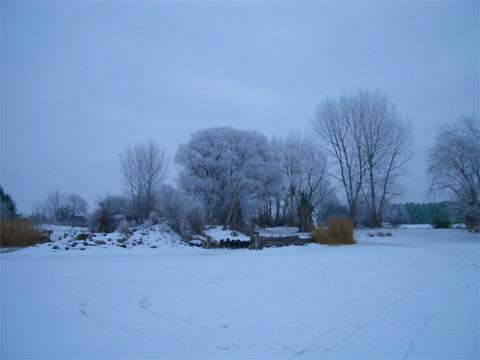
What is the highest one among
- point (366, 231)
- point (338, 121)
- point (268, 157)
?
point (338, 121)

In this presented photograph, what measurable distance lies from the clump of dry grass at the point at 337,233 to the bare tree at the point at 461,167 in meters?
9.91

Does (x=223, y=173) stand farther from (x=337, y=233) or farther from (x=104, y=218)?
Answer: (x=337, y=233)

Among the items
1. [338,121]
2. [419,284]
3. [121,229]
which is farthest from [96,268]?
[338,121]

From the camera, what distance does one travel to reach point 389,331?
3.67 m

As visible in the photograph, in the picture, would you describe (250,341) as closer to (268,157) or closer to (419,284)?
(419,284)

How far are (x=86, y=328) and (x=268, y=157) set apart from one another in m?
30.6

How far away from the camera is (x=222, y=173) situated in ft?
100

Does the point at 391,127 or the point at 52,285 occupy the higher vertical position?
the point at 391,127

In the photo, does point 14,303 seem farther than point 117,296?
No

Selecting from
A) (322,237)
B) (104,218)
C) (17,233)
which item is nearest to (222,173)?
(104,218)

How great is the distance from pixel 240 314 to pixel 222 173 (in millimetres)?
26478

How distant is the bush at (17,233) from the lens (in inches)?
543

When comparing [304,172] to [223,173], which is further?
[304,172]

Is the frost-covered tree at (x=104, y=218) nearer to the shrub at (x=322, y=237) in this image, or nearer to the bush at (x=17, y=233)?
the bush at (x=17, y=233)
